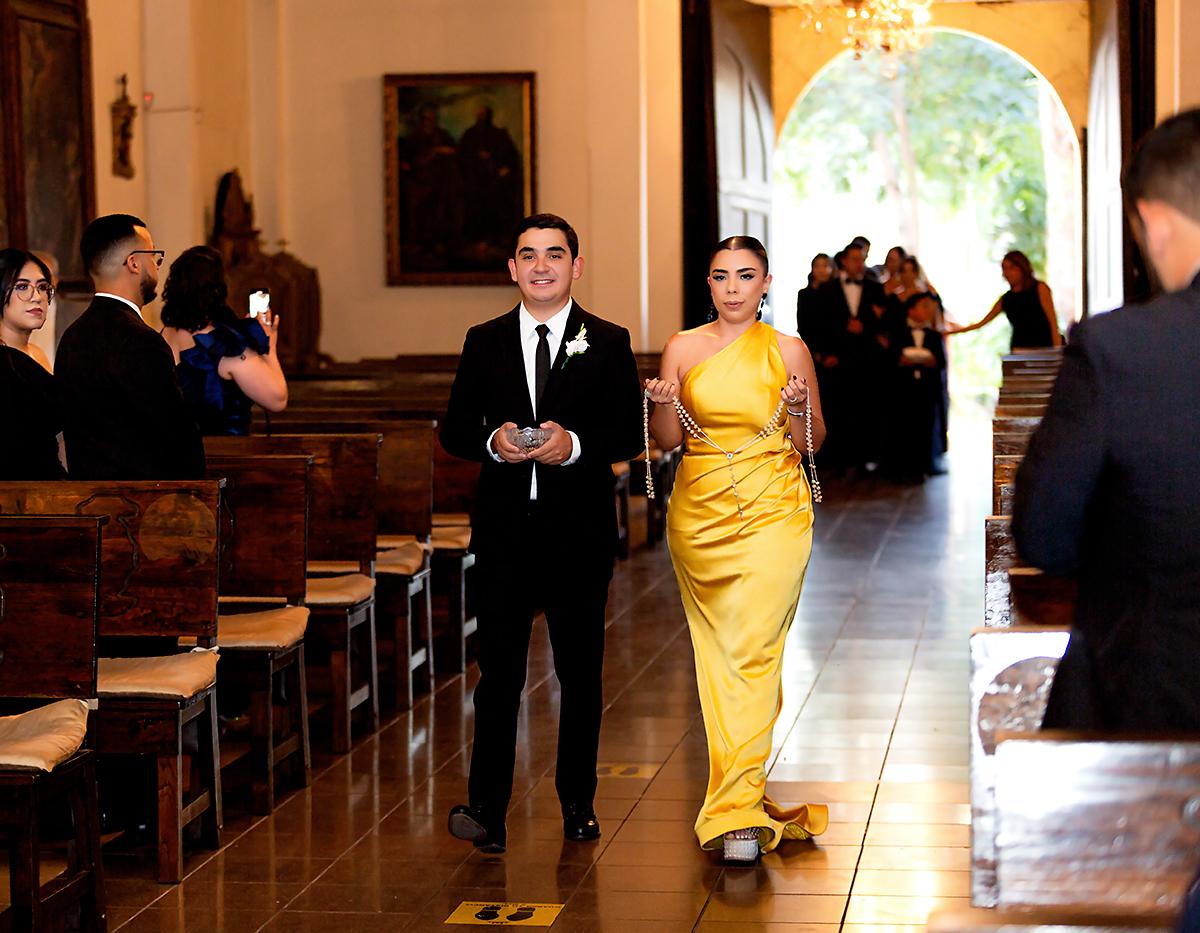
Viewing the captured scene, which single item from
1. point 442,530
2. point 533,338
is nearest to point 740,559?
point 533,338

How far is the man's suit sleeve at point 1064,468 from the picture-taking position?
230cm

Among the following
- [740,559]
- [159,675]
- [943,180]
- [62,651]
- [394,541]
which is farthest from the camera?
[943,180]

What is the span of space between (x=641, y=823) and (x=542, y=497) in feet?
3.57

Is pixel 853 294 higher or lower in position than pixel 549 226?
higher

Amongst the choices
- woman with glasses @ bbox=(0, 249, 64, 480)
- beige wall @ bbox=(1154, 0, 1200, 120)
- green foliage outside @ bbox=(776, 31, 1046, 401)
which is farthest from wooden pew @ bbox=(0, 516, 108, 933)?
green foliage outside @ bbox=(776, 31, 1046, 401)

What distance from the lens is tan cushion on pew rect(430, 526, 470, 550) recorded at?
7.82 meters

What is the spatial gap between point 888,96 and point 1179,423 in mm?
25523

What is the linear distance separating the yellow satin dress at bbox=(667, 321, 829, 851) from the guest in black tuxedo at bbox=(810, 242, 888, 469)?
10682mm

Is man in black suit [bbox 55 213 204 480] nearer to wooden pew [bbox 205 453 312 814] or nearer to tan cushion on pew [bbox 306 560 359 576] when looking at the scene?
wooden pew [bbox 205 453 312 814]

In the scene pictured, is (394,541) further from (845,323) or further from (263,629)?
(845,323)

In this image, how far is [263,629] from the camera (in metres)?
5.52

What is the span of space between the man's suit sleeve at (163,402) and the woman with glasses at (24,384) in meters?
0.24

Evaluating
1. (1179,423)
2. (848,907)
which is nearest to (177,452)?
(848,907)

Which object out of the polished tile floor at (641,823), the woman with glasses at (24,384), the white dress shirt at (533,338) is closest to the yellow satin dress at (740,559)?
the polished tile floor at (641,823)
